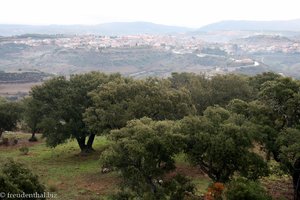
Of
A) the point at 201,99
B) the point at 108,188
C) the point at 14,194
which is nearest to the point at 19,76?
the point at 201,99

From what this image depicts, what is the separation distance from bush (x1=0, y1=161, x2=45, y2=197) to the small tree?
513 cm

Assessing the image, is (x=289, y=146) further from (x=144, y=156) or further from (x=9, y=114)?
(x=9, y=114)

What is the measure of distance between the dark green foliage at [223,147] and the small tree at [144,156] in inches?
37.8

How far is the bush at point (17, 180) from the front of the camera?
1742cm

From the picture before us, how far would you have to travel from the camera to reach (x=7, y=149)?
157 feet

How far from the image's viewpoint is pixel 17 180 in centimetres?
1839

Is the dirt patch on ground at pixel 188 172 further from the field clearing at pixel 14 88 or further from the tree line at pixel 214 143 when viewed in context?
the field clearing at pixel 14 88

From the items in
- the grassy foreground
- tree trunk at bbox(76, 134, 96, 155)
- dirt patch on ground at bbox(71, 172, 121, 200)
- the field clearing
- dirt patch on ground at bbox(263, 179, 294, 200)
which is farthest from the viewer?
the field clearing

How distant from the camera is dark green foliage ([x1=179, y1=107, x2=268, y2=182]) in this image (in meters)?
22.8

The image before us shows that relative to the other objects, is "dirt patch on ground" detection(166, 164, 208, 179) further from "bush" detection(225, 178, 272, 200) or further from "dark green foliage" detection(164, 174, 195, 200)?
"bush" detection(225, 178, 272, 200)

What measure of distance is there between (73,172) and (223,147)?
1626 cm

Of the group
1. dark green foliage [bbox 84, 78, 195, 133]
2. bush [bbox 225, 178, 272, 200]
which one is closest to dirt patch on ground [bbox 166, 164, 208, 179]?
dark green foliage [bbox 84, 78, 195, 133]

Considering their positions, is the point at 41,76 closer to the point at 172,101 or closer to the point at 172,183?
the point at 172,101

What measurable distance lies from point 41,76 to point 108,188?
134482mm
